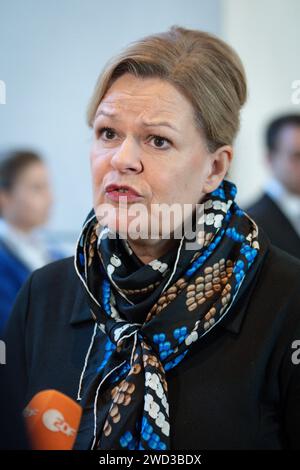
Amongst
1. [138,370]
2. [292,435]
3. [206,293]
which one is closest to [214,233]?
[206,293]

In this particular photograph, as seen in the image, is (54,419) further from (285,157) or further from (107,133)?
(285,157)

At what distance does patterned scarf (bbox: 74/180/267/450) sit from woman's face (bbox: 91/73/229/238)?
0.35 ft

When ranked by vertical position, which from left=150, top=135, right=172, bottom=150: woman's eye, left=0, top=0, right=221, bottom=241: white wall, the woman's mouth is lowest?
the woman's mouth

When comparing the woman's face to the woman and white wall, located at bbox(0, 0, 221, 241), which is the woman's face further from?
white wall, located at bbox(0, 0, 221, 241)

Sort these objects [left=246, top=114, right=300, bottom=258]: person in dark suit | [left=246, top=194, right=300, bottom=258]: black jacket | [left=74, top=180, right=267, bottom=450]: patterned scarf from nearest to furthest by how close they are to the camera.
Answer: [left=74, top=180, right=267, bottom=450]: patterned scarf < [left=246, top=194, right=300, bottom=258]: black jacket < [left=246, top=114, right=300, bottom=258]: person in dark suit

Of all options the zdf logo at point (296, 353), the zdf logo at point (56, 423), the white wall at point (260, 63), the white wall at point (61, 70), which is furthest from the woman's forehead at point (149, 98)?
the white wall at point (260, 63)

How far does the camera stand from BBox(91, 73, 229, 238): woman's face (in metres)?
1.41

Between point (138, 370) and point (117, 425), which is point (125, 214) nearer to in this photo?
point (138, 370)

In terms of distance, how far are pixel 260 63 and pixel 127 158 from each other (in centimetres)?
352

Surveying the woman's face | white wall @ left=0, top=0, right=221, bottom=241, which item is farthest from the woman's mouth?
white wall @ left=0, top=0, right=221, bottom=241

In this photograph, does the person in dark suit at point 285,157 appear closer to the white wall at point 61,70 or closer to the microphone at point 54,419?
the white wall at point 61,70

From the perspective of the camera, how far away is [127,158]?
1.39 meters

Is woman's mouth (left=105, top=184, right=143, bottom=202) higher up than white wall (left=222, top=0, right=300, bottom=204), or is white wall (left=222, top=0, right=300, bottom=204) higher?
white wall (left=222, top=0, right=300, bottom=204)

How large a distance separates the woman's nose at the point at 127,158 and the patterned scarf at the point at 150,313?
0.61 feet
